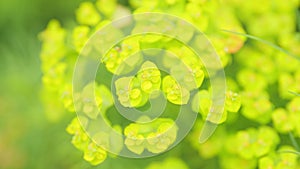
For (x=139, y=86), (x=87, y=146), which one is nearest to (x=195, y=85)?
(x=139, y=86)

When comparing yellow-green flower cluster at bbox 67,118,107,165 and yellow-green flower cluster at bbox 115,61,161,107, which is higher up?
yellow-green flower cluster at bbox 115,61,161,107

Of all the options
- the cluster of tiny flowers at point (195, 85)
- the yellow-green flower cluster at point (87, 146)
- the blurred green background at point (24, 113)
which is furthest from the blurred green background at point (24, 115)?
the yellow-green flower cluster at point (87, 146)

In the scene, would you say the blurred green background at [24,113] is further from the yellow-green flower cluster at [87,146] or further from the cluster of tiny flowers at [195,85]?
the yellow-green flower cluster at [87,146]

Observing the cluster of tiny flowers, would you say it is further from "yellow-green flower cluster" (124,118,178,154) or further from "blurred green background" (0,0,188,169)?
"blurred green background" (0,0,188,169)

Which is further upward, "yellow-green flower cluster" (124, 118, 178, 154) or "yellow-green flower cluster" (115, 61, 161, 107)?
"yellow-green flower cluster" (115, 61, 161, 107)

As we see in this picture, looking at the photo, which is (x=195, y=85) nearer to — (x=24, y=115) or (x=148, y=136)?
(x=148, y=136)

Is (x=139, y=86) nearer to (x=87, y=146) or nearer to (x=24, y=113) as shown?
(x=87, y=146)

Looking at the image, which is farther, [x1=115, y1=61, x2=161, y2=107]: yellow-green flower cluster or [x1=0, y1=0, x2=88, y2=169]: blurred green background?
[x1=0, y1=0, x2=88, y2=169]: blurred green background

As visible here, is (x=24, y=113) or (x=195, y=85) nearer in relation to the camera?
(x=195, y=85)

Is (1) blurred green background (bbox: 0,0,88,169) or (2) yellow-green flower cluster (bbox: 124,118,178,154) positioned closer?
(2) yellow-green flower cluster (bbox: 124,118,178,154)

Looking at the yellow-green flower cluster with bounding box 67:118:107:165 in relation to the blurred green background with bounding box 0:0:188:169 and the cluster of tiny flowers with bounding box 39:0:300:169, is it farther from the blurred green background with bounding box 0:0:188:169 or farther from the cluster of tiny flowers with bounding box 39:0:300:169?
the blurred green background with bounding box 0:0:188:169

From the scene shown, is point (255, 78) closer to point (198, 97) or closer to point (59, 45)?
point (198, 97)

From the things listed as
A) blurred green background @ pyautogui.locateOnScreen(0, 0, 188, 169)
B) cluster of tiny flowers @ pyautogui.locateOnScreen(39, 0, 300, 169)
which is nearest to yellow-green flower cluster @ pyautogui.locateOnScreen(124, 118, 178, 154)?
cluster of tiny flowers @ pyautogui.locateOnScreen(39, 0, 300, 169)
